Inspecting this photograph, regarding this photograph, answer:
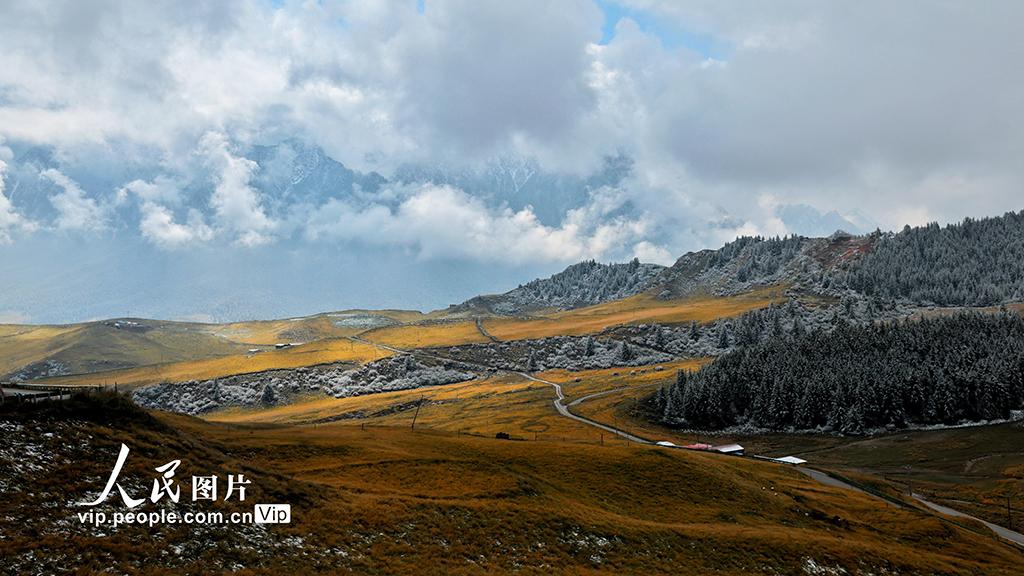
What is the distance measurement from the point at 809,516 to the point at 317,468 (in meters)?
66.9

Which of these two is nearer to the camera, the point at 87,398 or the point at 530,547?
the point at 87,398

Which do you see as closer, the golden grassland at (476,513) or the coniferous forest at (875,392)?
the golden grassland at (476,513)

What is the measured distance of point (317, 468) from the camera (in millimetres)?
59031

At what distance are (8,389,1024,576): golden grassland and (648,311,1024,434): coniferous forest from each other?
331ft

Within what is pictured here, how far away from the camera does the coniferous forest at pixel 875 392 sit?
565 feet

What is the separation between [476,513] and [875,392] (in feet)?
601

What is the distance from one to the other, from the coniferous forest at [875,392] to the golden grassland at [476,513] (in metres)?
101

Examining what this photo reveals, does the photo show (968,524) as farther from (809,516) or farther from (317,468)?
(317,468)

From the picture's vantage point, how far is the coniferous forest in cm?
17225

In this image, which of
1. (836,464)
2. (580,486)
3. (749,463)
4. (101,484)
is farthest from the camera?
(836,464)

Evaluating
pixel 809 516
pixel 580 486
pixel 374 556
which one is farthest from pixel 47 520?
pixel 809 516

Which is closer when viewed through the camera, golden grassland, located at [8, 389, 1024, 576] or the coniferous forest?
golden grassland, located at [8, 389, 1024, 576]

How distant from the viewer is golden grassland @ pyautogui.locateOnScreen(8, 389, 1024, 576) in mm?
31875

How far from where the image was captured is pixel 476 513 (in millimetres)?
48719
